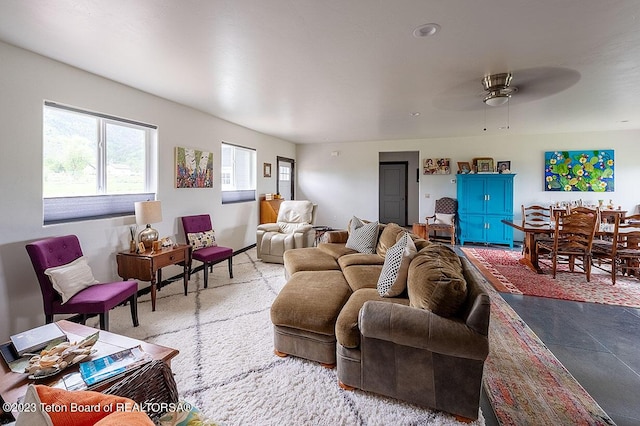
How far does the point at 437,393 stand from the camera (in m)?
1.65

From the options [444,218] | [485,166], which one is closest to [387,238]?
[444,218]

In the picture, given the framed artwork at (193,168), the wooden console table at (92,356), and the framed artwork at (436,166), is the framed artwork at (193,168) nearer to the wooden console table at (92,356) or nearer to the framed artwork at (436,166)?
the wooden console table at (92,356)

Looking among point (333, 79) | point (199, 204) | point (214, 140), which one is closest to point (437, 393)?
point (333, 79)

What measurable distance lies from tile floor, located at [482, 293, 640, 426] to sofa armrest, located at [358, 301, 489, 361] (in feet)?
1.65

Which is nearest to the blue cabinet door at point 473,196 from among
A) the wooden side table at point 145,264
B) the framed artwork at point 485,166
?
the framed artwork at point 485,166

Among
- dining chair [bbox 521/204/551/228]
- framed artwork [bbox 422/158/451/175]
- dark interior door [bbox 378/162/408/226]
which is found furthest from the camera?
dark interior door [bbox 378/162/408/226]

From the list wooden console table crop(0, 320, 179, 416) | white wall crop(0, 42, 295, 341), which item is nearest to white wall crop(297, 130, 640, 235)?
white wall crop(0, 42, 295, 341)

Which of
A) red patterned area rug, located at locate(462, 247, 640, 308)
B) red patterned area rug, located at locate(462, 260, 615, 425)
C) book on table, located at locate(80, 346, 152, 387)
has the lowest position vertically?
red patterned area rug, located at locate(462, 260, 615, 425)

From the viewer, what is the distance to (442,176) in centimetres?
700

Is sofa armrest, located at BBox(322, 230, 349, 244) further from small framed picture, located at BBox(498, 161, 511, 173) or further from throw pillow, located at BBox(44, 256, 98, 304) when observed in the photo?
small framed picture, located at BBox(498, 161, 511, 173)

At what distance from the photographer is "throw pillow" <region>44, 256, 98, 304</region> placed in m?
2.25

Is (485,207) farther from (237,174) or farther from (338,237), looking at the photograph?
(237,174)

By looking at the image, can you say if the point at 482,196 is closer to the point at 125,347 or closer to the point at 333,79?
the point at 333,79

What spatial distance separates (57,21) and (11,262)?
196 cm
